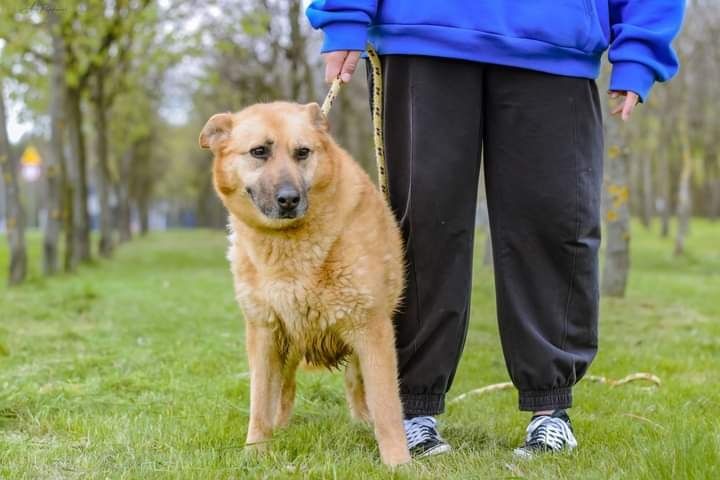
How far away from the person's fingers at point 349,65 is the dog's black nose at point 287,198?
1.53ft

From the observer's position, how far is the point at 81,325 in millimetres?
7402

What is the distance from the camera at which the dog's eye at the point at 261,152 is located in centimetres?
325

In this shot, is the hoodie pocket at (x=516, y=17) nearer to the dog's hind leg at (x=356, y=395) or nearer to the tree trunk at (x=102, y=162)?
the dog's hind leg at (x=356, y=395)

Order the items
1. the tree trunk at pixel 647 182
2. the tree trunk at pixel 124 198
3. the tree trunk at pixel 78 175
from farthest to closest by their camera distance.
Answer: the tree trunk at pixel 647 182 < the tree trunk at pixel 124 198 < the tree trunk at pixel 78 175

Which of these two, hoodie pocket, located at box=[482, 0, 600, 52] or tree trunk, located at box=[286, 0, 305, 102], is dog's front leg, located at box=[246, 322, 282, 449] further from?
tree trunk, located at box=[286, 0, 305, 102]

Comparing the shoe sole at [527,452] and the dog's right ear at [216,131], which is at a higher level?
the dog's right ear at [216,131]

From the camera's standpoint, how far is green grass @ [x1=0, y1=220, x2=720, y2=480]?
9.33 feet

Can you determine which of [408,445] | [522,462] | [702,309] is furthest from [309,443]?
[702,309]

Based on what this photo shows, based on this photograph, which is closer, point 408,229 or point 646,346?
point 408,229

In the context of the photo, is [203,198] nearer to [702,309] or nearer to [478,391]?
[702,309]

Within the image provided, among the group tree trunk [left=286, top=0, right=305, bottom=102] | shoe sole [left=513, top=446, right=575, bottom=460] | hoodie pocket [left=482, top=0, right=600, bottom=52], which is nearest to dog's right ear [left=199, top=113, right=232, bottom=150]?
hoodie pocket [left=482, top=0, right=600, bottom=52]

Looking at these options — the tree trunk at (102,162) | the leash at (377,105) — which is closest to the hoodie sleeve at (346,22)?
the leash at (377,105)

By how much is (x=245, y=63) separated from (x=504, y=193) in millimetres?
20302

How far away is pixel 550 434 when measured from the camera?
10.5 feet
